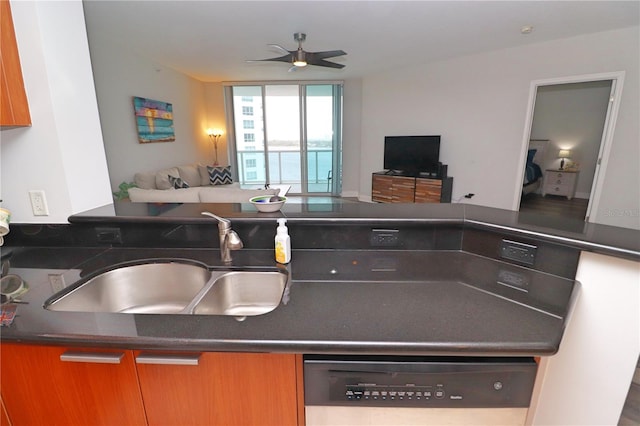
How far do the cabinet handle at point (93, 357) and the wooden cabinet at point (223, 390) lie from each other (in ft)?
0.21

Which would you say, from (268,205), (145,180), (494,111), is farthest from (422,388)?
(494,111)

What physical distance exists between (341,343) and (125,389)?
0.57m

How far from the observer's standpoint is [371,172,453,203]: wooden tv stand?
4840 millimetres

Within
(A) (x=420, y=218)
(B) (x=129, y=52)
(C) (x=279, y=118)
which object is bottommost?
(A) (x=420, y=218)

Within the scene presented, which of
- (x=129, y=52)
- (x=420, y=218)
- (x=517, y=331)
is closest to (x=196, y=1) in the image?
(x=129, y=52)

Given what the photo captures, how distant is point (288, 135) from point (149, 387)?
6070 mm

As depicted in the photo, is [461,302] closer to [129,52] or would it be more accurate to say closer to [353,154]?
[129,52]

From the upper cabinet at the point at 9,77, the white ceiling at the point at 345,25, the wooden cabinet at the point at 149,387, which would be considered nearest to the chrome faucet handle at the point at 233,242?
the wooden cabinet at the point at 149,387

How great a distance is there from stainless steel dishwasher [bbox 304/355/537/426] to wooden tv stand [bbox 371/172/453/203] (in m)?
4.37

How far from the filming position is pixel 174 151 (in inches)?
203

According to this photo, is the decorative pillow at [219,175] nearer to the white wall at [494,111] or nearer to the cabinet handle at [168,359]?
the white wall at [494,111]

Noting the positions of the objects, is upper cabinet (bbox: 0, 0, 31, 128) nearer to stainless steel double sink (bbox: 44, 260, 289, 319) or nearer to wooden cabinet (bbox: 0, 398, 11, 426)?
stainless steel double sink (bbox: 44, 260, 289, 319)

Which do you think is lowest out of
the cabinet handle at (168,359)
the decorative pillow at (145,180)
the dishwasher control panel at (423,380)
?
the dishwasher control panel at (423,380)

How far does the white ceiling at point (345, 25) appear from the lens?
271cm
